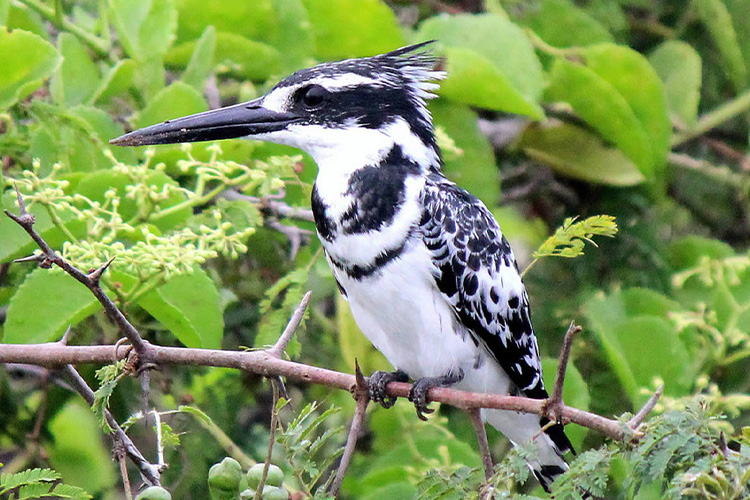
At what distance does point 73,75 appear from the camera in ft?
8.11

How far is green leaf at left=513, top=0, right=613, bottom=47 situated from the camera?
129 inches

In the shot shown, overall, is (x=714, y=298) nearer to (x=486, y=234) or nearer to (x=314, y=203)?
(x=486, y=234)

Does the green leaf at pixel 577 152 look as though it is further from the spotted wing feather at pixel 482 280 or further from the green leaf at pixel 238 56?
the green leaf at pixel 238 56

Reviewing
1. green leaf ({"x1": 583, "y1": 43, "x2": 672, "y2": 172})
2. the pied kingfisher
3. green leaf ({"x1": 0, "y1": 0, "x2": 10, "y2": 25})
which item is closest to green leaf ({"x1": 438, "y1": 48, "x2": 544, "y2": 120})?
the pied kingfisher

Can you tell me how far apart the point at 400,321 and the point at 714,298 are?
1.03m

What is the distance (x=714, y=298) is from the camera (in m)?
2.80

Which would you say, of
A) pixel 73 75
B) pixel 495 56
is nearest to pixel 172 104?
pixel 73 75

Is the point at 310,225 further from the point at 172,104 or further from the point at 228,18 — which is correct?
the point at 228,18

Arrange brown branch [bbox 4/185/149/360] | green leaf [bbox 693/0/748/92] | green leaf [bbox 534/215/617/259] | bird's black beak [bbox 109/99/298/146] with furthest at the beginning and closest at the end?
green leaf [bbox 693/0/748/92] → bird's black beak [bbox 109/99/298/146] → green leaf [bbox 534/215/617/259] → brown branch [bbox 4/185/149/360]

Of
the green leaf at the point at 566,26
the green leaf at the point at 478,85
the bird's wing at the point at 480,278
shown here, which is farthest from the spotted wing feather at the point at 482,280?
the green leaf at the point at 566,26

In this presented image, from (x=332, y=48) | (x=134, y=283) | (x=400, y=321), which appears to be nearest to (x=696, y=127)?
(x=332, y=48)

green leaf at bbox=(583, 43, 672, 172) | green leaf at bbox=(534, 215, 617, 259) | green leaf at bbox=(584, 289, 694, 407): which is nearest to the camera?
green leaf at bbox=(534, 215, 617, 259)

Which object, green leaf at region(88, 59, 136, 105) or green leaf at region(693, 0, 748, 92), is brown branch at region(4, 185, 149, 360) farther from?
green leaf at region(693, 0, 748, 92)

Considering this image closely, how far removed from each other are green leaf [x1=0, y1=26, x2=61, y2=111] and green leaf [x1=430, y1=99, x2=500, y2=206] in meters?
1.20
